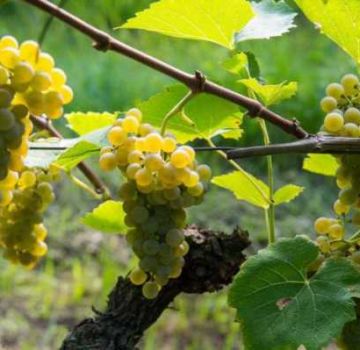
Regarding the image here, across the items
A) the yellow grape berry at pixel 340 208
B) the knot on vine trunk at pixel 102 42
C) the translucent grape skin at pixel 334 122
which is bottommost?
the yellow grape berry at pixel 340 208

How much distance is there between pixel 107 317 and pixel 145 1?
2607mm

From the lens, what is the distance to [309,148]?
52 centimetres

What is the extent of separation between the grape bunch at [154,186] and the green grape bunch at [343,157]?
0.08 metres

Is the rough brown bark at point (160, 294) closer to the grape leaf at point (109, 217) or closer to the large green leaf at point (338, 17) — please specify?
the grape leaf at point (109, 217)

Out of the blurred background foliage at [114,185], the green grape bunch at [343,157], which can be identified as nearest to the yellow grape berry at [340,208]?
the green grape bunch at [343,157]

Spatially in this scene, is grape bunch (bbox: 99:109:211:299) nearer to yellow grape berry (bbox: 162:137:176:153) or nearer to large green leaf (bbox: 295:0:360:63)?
yellow grape berry (bbox: 162:137:176:153)

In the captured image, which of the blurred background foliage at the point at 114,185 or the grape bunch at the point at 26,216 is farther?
the blurred background foliage at the point at 114,185

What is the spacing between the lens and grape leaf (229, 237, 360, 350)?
53 cm

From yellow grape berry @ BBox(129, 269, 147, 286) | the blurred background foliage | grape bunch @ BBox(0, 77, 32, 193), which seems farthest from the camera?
the blurred background foliage

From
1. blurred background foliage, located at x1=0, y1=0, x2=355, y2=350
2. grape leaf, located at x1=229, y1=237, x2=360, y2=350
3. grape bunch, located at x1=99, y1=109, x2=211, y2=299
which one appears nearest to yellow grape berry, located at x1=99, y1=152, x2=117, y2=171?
grape bunch, located at x1=99, y1=109, x2=211, y2=299

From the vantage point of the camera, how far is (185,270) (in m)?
0.68

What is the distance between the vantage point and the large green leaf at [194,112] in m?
0.58

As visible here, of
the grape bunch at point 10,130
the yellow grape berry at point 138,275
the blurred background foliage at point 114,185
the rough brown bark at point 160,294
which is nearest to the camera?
the grape bunch at point 10,130

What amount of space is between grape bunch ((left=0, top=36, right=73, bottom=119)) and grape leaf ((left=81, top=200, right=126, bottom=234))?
16 centimetres
